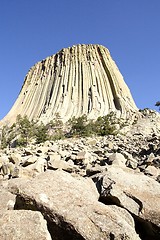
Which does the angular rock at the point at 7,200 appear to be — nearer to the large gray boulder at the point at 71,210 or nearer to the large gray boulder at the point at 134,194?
the large gray boulder at the point at 71,210

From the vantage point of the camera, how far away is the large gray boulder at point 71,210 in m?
3.78

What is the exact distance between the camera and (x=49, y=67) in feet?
265

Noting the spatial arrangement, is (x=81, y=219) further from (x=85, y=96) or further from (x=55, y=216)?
(x=85, y=96)

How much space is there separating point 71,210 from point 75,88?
6754 centimetres

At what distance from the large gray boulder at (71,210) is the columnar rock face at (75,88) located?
186 feet

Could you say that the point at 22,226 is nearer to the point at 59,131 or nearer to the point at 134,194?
the point at 134,194

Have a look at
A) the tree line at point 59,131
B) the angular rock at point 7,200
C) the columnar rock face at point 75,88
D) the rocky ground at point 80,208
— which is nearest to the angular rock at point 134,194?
the rocky ground at point 80,208

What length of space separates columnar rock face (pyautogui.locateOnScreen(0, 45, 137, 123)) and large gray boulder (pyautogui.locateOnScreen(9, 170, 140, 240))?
56.7 m

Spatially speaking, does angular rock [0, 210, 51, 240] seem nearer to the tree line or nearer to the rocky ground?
the rocky ground

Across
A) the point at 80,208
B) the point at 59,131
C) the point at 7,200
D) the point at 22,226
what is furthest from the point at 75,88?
the point at 22,226

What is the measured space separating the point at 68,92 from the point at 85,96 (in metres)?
4.61

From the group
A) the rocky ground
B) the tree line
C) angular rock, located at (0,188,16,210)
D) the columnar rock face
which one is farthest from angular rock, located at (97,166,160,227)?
the columnar rock face

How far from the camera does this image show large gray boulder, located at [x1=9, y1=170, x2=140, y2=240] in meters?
3.78

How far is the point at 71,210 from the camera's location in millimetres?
4078
